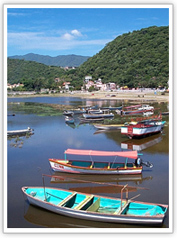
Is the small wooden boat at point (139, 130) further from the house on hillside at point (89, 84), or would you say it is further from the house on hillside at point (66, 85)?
the house on hillside at point (66, 85)

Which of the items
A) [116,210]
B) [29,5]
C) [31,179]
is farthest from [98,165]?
[29,5]

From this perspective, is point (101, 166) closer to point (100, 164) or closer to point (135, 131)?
point (100, 164)

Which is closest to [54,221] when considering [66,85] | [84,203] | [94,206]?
[84,203]

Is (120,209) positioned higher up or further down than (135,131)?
further down

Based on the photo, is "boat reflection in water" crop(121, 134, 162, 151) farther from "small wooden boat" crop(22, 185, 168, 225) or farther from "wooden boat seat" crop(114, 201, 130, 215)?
"wooden boat seat" crop(114, 201, 130, 215)

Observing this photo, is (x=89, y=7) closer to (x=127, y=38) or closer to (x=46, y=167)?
(x=46, y=167)

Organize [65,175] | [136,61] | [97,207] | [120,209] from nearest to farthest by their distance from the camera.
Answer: [120,209] → [97,207] → [65,175] → [136,61]
